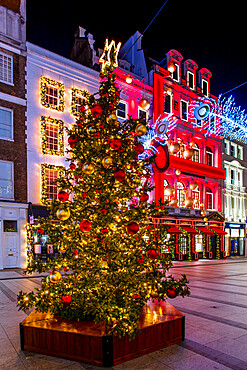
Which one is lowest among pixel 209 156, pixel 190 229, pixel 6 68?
pixel 190 229

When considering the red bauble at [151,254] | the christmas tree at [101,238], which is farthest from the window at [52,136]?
the red bauble at [151,254]

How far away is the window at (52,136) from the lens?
17469 mm

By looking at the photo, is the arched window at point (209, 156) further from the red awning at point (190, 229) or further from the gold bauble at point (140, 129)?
the gold bauble at point (140, 129)

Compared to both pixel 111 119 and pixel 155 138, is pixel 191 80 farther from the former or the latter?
pixel 111 119

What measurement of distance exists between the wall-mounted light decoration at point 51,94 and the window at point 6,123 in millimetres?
2358

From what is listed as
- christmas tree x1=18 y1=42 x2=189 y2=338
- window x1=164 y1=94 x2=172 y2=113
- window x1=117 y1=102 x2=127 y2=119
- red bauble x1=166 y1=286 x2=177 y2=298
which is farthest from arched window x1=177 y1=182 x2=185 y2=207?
red bauble x1=166 y1=286 x2=177 y2=298

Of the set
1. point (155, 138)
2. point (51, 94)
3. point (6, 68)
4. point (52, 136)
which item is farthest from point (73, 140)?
point (155, 138)

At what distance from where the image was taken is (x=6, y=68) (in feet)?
53.9

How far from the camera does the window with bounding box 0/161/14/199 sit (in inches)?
622

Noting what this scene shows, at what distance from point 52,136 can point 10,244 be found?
7.55 meters

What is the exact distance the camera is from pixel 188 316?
6.79m

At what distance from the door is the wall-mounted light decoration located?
325 inches

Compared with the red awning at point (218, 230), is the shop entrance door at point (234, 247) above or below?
below

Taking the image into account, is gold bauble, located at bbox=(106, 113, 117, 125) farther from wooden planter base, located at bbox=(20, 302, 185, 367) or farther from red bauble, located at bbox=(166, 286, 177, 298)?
wooden planter base, located at bbox=(20, 302, 185, 367)
